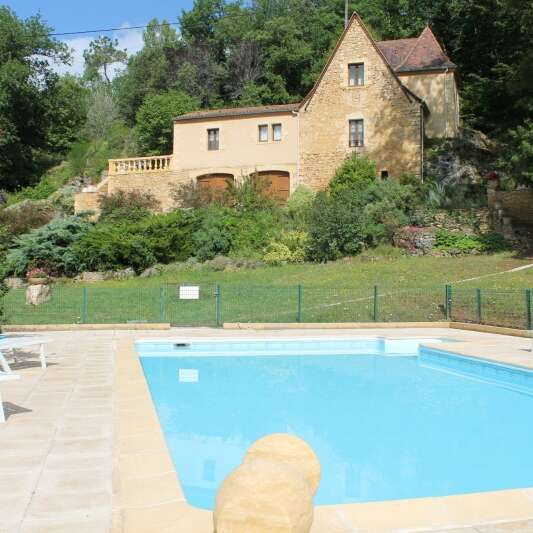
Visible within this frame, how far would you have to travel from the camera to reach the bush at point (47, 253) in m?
26.3

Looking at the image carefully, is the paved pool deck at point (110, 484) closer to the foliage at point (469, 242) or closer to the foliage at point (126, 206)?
the foliage at point (469, 242)

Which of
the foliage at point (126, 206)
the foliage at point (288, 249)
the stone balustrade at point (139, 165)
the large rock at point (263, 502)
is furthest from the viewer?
the stone balustrade at point (139, 165)

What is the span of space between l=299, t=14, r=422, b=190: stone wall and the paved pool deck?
27687 millimetres

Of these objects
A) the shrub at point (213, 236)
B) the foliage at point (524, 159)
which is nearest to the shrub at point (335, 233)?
the shrub at point (213, 236)

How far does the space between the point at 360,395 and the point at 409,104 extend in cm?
2655

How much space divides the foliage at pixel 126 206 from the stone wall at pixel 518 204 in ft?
60.5

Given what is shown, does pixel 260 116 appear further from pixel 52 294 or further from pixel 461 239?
pixel 52 294

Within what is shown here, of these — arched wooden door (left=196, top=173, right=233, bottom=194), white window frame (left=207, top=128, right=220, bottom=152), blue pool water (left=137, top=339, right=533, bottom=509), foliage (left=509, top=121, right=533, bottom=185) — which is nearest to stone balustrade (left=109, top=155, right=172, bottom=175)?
arched wooden door (left=196, top=173, right=233, bottom=194)

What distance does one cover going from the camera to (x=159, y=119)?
41938 mm

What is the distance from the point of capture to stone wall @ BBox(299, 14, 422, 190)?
3312 centimetres

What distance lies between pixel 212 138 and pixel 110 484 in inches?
1339

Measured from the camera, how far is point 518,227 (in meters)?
26.6

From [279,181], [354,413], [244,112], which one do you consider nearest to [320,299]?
[354,413]

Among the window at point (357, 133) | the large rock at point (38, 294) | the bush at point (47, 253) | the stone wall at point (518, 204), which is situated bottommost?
the large rock at point (38, 294)
